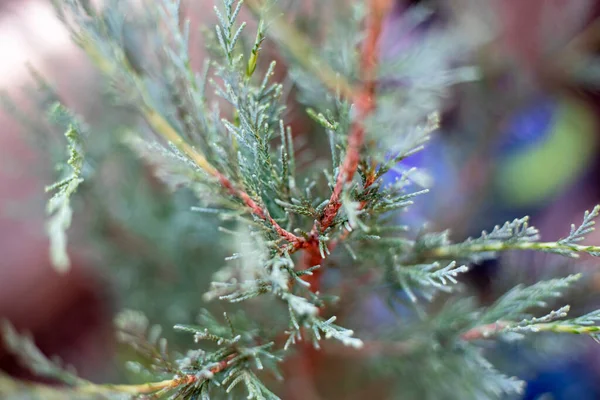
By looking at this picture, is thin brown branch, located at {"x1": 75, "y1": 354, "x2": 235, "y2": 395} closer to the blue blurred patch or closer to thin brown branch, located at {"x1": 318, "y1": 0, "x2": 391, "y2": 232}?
thin brown branch, located at {"x1": 318, "y1": 0, "x2": 391, "y2": 232}

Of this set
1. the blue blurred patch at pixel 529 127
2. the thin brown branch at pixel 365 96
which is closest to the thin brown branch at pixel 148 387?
the thin brown branch at pixel 365 96

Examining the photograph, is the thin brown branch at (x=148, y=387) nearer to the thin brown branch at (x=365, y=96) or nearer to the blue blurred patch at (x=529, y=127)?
the thin brown branch at (x=365, y=96)

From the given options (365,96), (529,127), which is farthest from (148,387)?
(529,127)

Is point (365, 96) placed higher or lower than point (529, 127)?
lower

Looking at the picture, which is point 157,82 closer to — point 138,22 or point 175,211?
point 138,22

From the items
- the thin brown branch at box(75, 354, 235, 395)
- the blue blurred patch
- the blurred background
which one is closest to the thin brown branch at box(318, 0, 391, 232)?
the thin brown branch at box(75, 354, 235, 395)

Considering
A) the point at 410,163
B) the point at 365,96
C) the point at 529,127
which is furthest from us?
the point at 529,127

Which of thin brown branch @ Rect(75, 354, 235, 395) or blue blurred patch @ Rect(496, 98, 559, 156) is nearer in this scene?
thin brown branch @ Rect(75, 354, 235, 395)

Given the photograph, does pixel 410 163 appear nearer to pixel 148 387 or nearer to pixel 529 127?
pixel 529 127

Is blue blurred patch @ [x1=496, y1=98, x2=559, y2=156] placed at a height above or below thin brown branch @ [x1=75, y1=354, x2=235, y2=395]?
above
